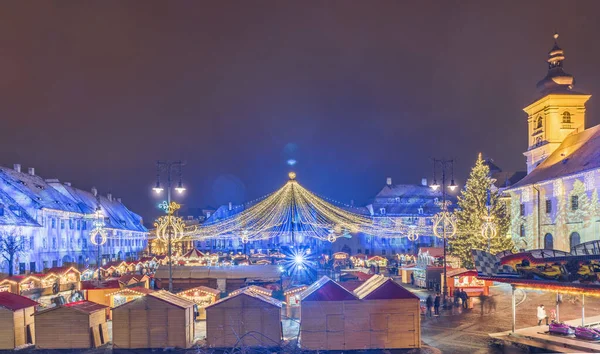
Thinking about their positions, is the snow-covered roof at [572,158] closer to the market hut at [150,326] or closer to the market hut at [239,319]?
the market hut at [239,319]

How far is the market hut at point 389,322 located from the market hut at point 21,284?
2641 centimetres

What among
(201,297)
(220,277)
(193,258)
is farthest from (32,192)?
(201,297)

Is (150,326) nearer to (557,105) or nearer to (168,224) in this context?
(168,224)

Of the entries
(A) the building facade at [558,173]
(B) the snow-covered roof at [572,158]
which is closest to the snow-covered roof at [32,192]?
(A) the building facade at [558,173]

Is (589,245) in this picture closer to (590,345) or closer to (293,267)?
(590,345)

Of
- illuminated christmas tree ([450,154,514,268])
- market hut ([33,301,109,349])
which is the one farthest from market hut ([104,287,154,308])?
illuminated christmas tree ([450,154,514,268])

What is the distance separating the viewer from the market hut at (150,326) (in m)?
20.9

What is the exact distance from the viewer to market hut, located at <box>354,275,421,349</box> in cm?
2052

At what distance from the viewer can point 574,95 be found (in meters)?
49.6

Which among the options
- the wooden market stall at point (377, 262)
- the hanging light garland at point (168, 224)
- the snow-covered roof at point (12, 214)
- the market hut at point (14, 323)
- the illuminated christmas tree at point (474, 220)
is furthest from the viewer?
the wooden market stall at point (377, 262)

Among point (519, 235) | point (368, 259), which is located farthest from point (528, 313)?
point (368, 259)

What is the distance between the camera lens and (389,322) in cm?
2059

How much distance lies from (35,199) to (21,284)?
20.8 m

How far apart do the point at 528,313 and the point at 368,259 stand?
29552 mm
